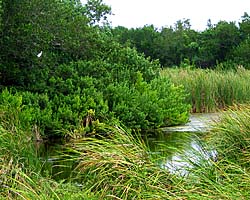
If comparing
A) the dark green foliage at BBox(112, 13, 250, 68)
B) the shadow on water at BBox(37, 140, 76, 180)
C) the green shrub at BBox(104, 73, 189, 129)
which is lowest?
the shadow on water at BBox(37, 140, 76, 180)

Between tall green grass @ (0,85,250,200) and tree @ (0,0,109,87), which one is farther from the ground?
tree @ (0,0,109,87)

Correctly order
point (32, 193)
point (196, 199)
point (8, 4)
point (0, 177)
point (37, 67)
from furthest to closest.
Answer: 1. point (37, 67)
2. point (8, 4)
3. point (0, 177)
4. point (32, 193)
5. point (196, 199)

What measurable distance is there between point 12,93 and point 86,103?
1.63 meters

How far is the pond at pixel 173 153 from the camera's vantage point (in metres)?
6.02

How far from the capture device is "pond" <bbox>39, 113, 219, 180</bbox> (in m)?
6.02

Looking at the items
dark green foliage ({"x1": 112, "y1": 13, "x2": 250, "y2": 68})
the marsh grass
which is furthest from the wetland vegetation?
dark green foliage ({"x1": 112, "y1": 13, "x2": 250, "y2": 68})

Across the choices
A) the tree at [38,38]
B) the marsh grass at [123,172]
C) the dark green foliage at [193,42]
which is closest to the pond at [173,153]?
the marsh grass at [123,172]

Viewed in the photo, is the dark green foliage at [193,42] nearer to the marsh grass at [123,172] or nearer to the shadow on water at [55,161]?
the shadow on water at [55,161]

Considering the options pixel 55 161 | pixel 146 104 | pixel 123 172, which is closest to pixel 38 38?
pixel 146 104

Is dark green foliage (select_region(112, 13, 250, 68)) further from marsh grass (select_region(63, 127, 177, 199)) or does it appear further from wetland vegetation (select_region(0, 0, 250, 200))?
marsh grass (select_region(63, 127, 177, 199))

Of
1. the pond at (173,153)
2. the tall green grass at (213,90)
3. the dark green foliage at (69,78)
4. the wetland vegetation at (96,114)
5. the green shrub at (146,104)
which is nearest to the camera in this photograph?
the wetland vegetation at (96,114)

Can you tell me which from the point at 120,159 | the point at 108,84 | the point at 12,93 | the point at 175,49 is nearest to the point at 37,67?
the point at 12,93

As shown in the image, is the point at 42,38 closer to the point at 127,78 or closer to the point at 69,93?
the point at 69,93

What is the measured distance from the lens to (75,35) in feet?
45.8
